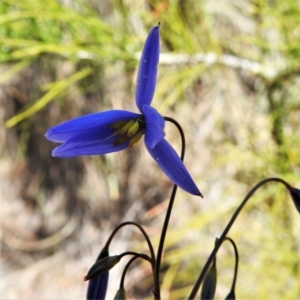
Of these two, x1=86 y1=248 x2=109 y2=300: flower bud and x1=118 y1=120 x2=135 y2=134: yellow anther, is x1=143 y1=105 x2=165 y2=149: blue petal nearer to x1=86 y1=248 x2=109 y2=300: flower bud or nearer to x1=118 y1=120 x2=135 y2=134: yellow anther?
x1=118 y1=120 x2=135 y2=134: yellow anther

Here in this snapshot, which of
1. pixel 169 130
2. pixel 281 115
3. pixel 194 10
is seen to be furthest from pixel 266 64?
pixel 169 130

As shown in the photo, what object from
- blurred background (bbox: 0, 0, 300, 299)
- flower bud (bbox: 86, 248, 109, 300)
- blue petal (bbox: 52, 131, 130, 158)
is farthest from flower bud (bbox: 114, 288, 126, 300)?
blurred background (bbox: 0, 0, 300, 299)

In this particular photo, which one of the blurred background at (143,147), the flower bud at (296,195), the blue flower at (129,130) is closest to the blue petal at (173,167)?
the blue flower at (129,130)

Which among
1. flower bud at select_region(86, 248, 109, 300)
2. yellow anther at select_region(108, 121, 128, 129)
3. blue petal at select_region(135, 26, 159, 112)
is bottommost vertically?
flower bud at select_region(86, 248, 109, 300)

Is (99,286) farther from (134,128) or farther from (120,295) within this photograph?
(134,128)

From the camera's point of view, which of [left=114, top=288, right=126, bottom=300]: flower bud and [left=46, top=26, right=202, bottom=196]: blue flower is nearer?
[left=46, top=26, right=202, bottom=196]: blue flower

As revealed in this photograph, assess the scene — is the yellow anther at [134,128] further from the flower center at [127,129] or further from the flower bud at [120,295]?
the flower bud at [120,295]

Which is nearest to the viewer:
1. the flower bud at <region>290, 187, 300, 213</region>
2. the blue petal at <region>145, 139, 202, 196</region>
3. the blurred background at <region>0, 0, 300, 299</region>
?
the blue petal at <region>145, 139, 202, 196</region>

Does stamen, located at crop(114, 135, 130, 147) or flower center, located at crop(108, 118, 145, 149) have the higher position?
flower center, located at crop(108, 118, 145, 149)
